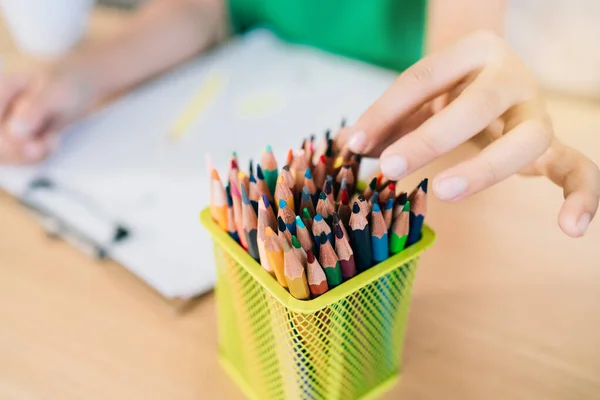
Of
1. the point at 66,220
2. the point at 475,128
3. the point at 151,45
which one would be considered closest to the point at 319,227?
the point at 475,128

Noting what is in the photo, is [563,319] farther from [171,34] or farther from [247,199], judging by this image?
[171,34]

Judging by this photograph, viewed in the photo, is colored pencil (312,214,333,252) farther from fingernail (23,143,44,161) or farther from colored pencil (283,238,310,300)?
fingernail (23,143,44,161)

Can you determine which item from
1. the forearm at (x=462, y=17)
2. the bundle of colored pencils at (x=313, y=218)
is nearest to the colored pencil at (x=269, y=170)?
the bundle of colored pencils at (x=313, y=218)

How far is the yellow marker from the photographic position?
0.65 m

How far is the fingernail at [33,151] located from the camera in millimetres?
605

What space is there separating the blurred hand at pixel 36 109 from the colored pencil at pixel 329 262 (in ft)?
1.44

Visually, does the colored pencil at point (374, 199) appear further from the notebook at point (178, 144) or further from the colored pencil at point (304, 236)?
the notebook at point (178, 144)

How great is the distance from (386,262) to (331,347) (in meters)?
0.06

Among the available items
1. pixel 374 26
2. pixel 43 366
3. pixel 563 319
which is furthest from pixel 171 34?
pixel 563 319

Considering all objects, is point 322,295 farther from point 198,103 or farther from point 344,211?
point 198,103

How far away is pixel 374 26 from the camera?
0.74 metres

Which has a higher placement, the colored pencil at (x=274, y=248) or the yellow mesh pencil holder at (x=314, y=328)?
the colored pencil at (x=274, y=248)

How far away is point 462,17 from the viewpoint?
1.97 feet

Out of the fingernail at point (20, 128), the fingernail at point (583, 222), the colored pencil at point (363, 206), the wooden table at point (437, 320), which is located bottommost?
the wooden table at point (437, 320)
